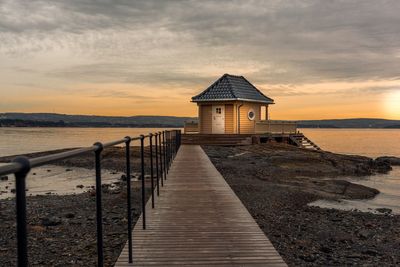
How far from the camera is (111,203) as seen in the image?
12.2 m

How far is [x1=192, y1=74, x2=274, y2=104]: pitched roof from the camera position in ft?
107

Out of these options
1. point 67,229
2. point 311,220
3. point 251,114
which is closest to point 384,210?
point 311,220

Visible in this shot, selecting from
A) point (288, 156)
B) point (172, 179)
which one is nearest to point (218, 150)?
point (288, 156)

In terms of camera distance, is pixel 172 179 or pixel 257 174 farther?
pixel 257 174

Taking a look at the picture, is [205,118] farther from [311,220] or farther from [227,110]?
[311,220]

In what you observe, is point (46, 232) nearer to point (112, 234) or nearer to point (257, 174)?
point (112, 234)

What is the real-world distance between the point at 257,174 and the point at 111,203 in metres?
8.68

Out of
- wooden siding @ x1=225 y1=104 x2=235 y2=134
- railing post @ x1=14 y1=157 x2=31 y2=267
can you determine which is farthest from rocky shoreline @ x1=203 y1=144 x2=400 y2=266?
wooden siding @ x1=225 y1=104 x2=235 y2=134

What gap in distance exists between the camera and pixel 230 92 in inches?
1292

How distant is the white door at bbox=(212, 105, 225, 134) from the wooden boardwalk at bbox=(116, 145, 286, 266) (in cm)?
2320

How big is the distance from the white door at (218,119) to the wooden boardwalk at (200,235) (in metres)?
23.2

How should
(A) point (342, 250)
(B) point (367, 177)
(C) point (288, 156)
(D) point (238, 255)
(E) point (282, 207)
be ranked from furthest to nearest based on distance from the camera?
(C) point (288, 156) < (B) point (367, 177) < (E) point (282, 207) < (A) point (342, 250) < (D) point (238, 255)

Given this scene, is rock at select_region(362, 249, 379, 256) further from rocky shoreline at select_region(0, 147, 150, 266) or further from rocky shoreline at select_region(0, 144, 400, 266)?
rocky shoreline at select_region(0, 147, 150, 266)

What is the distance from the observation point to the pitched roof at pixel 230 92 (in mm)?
32625
